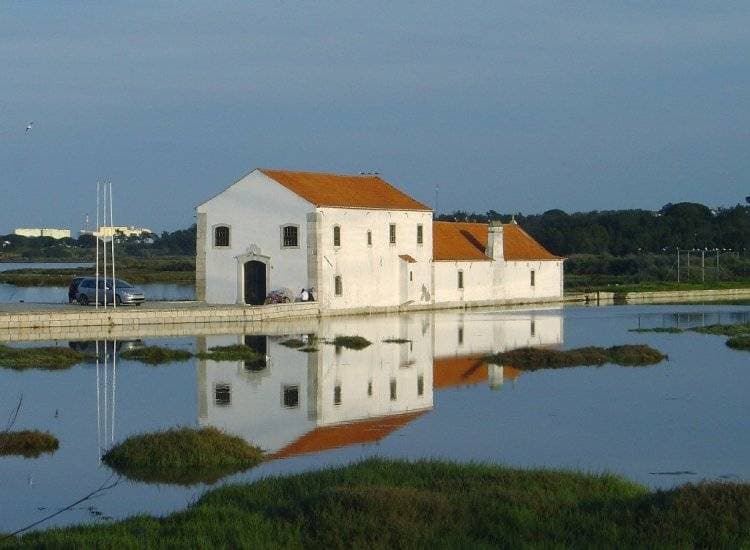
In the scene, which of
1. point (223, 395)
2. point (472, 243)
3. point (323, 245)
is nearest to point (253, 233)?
point (323, 245)

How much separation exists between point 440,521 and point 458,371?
18294mm

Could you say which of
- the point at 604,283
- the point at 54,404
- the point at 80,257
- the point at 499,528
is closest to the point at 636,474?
the point at 499,528

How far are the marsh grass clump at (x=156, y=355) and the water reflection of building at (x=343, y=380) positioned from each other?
45.2 inches

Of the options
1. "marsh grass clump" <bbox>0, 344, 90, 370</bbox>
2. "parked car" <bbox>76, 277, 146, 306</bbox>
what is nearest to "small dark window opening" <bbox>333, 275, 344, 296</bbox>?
"parked car" <bbox>76, 277, 146, 306</bbox>

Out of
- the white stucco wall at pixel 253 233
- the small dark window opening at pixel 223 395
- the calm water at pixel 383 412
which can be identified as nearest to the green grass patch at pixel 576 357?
the calm water at pixel 383 412

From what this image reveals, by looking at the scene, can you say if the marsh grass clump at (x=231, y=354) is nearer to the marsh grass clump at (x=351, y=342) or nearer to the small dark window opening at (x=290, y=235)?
the marsh grass clump at (x=351, y=342)

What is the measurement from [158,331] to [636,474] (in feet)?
84.8

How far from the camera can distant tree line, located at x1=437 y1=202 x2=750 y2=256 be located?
4988 inches

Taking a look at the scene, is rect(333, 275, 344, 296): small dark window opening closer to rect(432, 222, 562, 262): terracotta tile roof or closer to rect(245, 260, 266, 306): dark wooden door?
rect(245, 260, 266, 306): dark wooden door

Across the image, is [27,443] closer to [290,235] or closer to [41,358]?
[41,358]

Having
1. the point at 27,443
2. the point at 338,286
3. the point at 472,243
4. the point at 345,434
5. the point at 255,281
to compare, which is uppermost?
the point at 472,243

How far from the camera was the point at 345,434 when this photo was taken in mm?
20422

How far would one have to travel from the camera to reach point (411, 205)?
55.4 metres

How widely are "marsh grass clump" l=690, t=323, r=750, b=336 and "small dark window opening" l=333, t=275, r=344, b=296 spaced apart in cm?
1360
